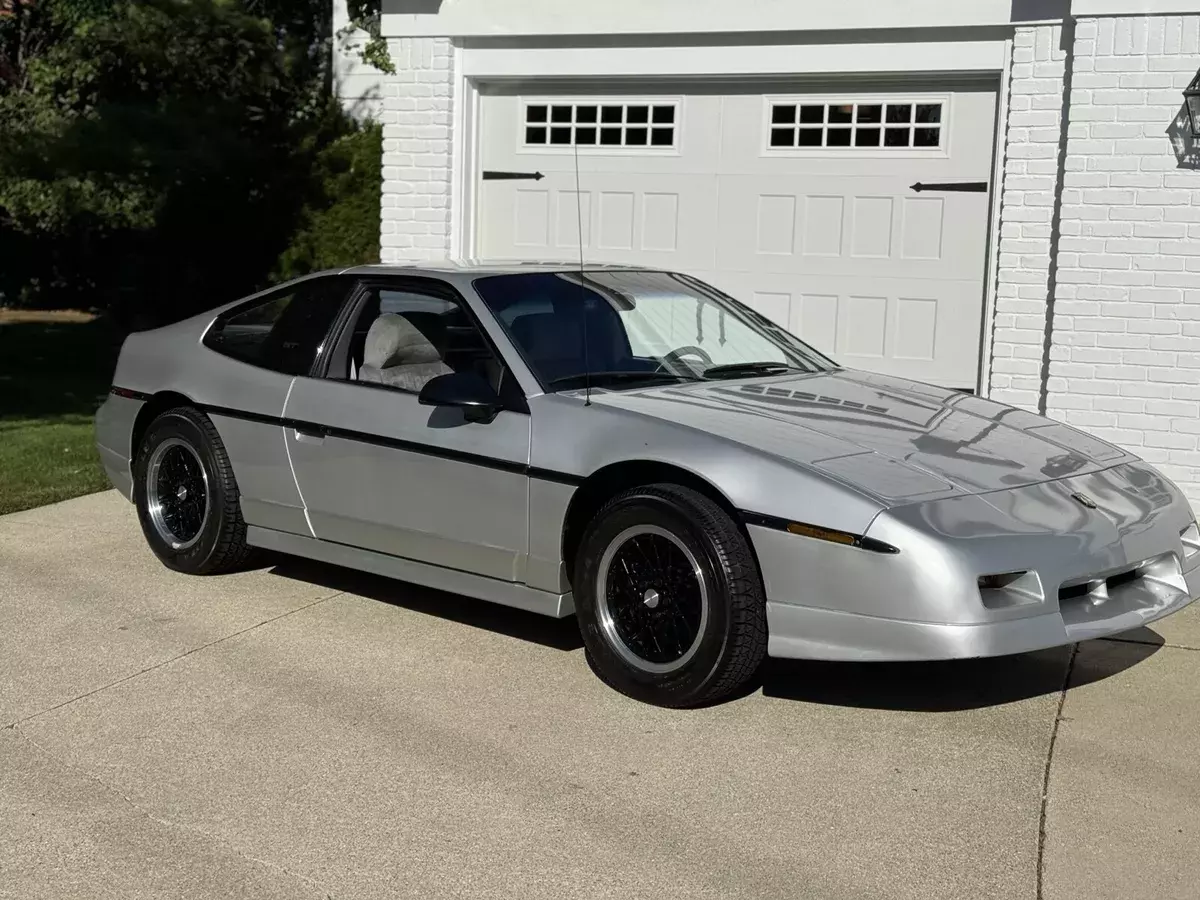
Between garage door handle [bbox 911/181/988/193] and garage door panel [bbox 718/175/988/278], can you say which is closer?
garage door handle [bbox 911/181/988/193]

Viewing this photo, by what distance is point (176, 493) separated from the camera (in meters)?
6.45

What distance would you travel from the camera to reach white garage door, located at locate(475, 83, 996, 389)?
28.9 ft

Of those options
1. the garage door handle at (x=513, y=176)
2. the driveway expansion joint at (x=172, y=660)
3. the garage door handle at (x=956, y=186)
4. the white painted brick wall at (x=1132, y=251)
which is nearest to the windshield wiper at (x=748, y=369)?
the driveway expansion joint at (x=172, y=660)

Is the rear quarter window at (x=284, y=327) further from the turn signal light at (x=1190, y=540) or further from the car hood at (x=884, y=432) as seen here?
the turn signal light at (x=1190, y=540)

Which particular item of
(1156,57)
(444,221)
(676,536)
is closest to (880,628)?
(676,536)

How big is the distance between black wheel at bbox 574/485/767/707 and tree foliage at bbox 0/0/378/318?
7.85 meters

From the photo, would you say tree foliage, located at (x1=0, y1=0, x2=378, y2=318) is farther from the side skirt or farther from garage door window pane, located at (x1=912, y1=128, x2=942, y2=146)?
the side skirt

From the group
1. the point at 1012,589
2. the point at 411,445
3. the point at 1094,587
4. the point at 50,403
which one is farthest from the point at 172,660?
the point at 50,403

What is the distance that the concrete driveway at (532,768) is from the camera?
3621mm

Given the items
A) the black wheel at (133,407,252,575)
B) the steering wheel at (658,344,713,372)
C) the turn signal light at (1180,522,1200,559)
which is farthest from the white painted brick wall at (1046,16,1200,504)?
the black wheel at (133,407,252,575)

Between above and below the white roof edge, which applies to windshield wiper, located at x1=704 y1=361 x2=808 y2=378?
below

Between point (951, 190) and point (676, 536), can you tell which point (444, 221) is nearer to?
point (951, 190)

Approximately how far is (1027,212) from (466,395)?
4606mm

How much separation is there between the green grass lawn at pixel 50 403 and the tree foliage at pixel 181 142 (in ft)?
2.90
